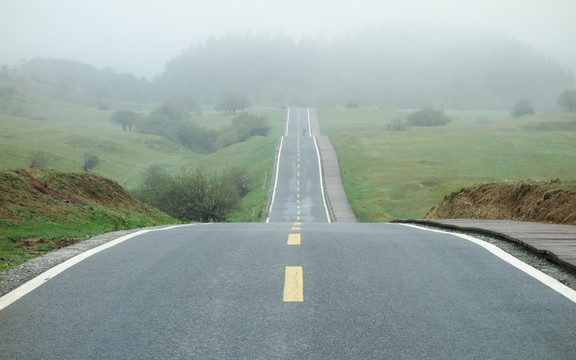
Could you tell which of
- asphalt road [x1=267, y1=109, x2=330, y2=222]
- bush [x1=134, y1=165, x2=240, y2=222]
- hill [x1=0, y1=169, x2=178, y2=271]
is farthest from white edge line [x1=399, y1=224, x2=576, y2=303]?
asphalt road [x1=267, y1=109, x2=330, y2=222]

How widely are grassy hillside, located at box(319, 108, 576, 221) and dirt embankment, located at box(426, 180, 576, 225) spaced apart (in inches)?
1031

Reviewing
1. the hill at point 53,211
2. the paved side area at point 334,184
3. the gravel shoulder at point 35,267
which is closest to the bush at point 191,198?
the paved side area at point 334,184

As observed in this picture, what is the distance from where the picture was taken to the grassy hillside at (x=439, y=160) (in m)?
60.7

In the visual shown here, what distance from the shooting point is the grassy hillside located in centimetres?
6069

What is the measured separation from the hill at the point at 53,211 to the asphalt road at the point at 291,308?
3006 mm

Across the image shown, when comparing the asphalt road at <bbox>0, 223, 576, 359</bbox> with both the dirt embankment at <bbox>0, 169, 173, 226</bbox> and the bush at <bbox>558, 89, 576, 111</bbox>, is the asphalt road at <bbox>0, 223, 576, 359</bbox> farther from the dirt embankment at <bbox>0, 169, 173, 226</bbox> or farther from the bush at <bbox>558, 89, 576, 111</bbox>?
the bush at <bbox>558, 89, 576, 111</bbox>

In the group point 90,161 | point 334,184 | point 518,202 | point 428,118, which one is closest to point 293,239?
point 518,202

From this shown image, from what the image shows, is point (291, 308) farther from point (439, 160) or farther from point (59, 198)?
point (439, 160)

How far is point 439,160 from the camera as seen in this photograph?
79.3m

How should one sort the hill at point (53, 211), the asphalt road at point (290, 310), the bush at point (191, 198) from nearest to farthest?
the asphalt road at point (290, 310) → the hill at point (53, 211) → the bush at point (191, 198)

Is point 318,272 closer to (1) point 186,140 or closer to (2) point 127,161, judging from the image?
(2) point 127,161

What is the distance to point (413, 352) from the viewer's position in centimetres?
435

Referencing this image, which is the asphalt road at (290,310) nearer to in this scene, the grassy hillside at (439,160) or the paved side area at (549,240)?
the paved side area at (549,240)

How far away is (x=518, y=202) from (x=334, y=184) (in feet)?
164
